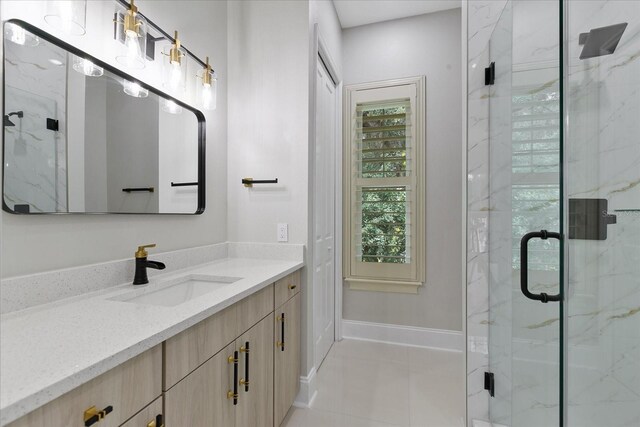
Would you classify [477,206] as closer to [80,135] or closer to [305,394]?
[305,394]

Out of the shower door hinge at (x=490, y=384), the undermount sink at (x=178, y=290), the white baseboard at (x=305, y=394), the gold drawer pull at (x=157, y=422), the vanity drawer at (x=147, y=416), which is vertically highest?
the undermount sink at (x=178, y=290)

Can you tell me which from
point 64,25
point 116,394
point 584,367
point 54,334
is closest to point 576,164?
point 584,367

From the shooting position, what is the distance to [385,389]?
2.08m

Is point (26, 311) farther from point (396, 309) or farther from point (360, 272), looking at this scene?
point (396, 309)

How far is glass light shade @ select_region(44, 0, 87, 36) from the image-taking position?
3.26 ft

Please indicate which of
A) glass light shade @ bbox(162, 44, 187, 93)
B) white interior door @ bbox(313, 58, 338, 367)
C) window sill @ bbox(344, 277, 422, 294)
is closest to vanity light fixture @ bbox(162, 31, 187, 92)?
glass light shade @ bbox(162, 44, 187, 93)

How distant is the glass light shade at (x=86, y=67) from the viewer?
1.12 meters

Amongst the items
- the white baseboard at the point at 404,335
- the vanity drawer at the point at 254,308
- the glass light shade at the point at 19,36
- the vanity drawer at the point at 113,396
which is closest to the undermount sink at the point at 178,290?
the vanity drawer at the point at 254,308

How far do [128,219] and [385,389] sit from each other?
1892mm

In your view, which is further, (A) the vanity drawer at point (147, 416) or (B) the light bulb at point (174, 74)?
(B) the light bulb at point (174, 74)

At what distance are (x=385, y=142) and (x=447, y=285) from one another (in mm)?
1400

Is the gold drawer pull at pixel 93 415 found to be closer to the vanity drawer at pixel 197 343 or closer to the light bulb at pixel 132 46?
the vanity drawer at pixel 197 343

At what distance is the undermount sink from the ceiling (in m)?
2.48

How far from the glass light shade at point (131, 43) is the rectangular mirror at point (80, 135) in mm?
70
